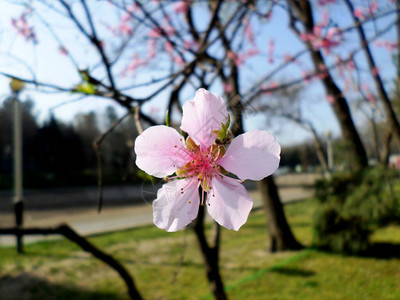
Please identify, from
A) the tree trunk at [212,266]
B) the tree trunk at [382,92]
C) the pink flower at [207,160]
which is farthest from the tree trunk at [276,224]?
the pink flower at [207,160]

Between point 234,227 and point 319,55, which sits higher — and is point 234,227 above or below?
below

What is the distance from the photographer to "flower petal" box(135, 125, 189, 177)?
434 mm

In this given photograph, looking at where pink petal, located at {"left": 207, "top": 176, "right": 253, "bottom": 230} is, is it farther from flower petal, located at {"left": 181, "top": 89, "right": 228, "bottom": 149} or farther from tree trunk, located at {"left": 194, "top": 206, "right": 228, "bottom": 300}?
tree trunk, located at {"left": 194, "top": 206, "right": 228, "bottom": 300}

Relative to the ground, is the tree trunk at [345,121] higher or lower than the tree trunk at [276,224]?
higher

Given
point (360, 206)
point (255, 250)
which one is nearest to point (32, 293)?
point (255, 250)

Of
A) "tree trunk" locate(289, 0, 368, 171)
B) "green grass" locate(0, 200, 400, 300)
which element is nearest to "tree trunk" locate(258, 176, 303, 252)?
"green grass" locate(0, 200, 400, 300)

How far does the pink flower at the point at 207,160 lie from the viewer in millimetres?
416

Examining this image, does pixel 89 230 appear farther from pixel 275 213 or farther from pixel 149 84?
pixel 149 84

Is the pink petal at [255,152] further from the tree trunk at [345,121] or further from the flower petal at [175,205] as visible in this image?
the tree trunk at [345,121]

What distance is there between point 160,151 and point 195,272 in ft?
14.3

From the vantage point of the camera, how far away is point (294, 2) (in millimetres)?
3789

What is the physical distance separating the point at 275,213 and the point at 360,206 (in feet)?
4.33

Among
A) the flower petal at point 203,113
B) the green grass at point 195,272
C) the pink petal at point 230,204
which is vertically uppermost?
the flower petal at point 203,113

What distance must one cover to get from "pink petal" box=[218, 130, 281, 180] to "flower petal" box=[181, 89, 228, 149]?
38 mm
